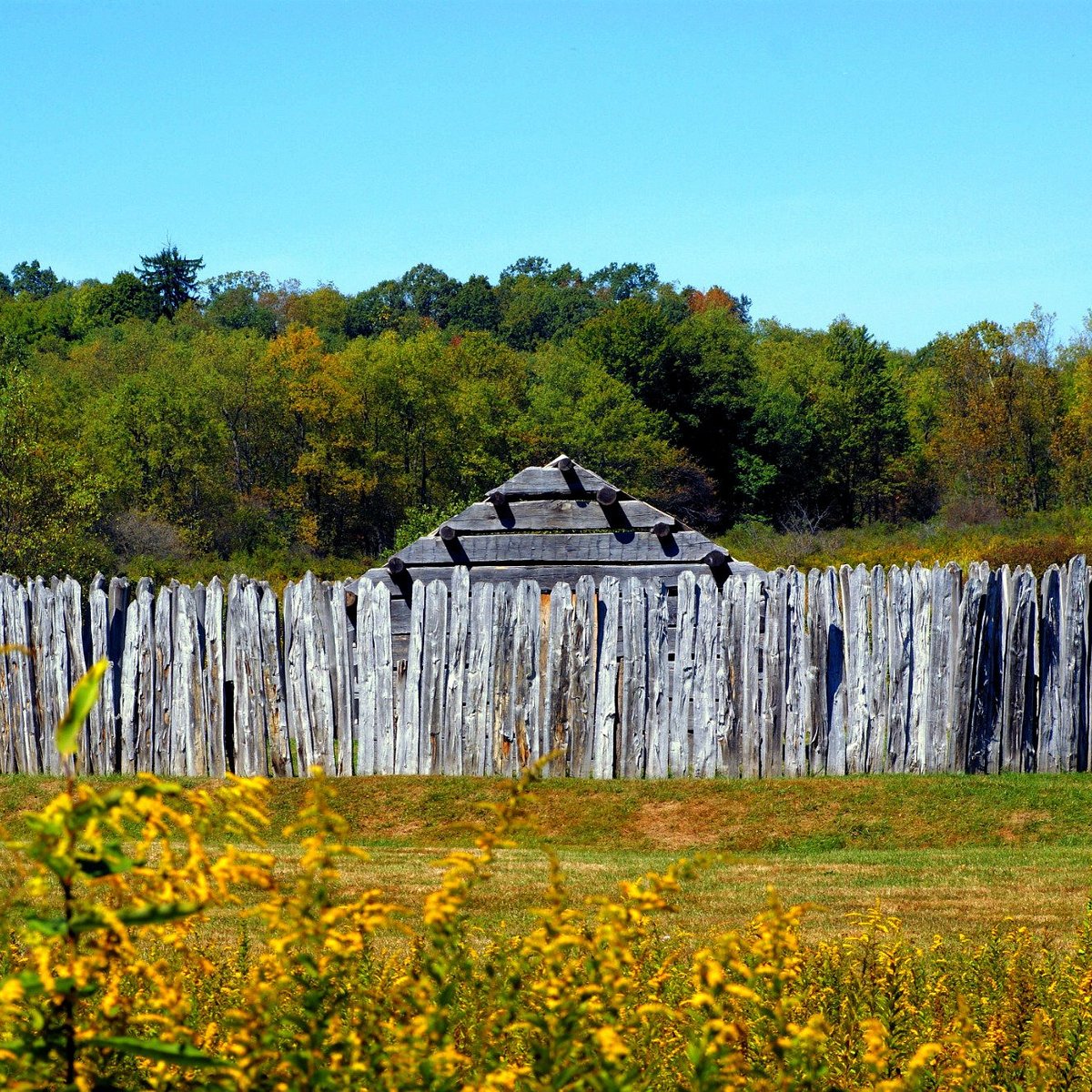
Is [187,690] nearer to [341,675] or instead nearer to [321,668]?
[321,668]

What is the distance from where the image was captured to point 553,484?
14031 millimetres

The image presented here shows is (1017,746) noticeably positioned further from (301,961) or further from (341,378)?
(341,378)

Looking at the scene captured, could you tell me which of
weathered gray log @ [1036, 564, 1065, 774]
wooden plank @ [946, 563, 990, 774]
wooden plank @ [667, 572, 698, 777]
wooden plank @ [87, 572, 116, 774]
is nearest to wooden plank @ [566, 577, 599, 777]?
wooden plank @ [667, 572, 698, 777]

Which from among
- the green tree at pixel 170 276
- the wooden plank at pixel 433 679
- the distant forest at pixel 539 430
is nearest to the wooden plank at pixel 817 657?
the wooden plank at pixel 433 679

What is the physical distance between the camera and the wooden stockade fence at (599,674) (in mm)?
11750

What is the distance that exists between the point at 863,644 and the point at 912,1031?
726 centimetres

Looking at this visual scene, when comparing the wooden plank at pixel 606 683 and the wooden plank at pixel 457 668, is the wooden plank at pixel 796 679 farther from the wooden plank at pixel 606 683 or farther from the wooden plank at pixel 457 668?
the wooden plank at pixel 457 668

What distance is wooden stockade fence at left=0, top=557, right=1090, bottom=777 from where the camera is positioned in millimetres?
11750

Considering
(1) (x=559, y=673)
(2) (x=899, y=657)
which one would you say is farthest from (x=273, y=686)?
(2) (x=899, y=657)

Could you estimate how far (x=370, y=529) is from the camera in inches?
2370

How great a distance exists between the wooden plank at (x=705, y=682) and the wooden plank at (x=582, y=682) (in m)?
0.88

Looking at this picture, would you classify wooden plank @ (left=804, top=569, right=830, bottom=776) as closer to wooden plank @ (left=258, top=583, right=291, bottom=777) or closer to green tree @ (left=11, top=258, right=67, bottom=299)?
wooden plank @ (left=258, top=583, right=291, bottom=777)

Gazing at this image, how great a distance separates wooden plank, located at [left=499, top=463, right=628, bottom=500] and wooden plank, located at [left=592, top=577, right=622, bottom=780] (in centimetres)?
217

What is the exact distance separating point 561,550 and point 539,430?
3785cm
